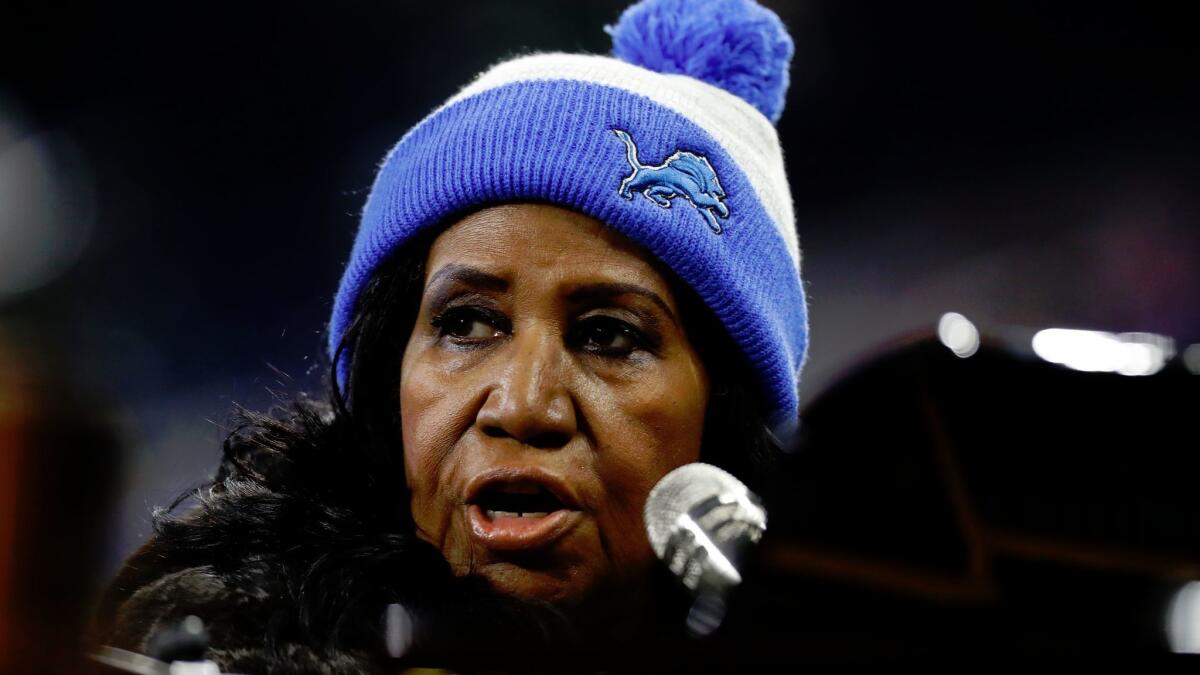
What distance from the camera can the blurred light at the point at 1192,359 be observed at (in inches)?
33.5

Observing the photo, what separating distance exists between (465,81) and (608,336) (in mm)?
2378

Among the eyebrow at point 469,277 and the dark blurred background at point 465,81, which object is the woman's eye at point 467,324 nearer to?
the eyebrow at point 469,277

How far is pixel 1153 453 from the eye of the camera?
81 cm

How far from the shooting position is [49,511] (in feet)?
1.91

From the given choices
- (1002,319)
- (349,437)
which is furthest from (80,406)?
(1002,319)

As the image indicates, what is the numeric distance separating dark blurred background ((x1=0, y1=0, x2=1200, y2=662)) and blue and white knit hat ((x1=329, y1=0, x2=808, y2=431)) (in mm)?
1761

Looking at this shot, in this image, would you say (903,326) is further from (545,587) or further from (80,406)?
(80,406)

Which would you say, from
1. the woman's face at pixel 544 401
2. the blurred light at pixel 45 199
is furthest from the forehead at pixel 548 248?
the blurred light at pixel 45 199

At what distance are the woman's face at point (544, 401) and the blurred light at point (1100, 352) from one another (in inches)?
27.0

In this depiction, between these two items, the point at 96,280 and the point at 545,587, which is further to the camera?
the point at 96,280

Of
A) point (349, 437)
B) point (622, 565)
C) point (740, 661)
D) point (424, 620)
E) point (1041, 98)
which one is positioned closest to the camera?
point (740, 661)

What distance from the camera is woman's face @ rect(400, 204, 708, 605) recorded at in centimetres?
140

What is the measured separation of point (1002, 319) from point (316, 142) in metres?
2.39

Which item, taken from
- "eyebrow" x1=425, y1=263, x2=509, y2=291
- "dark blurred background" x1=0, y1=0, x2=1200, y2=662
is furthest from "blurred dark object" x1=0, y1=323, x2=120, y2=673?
"dark blurred background" x1=0, y1=0, x2=1200, y2=662
